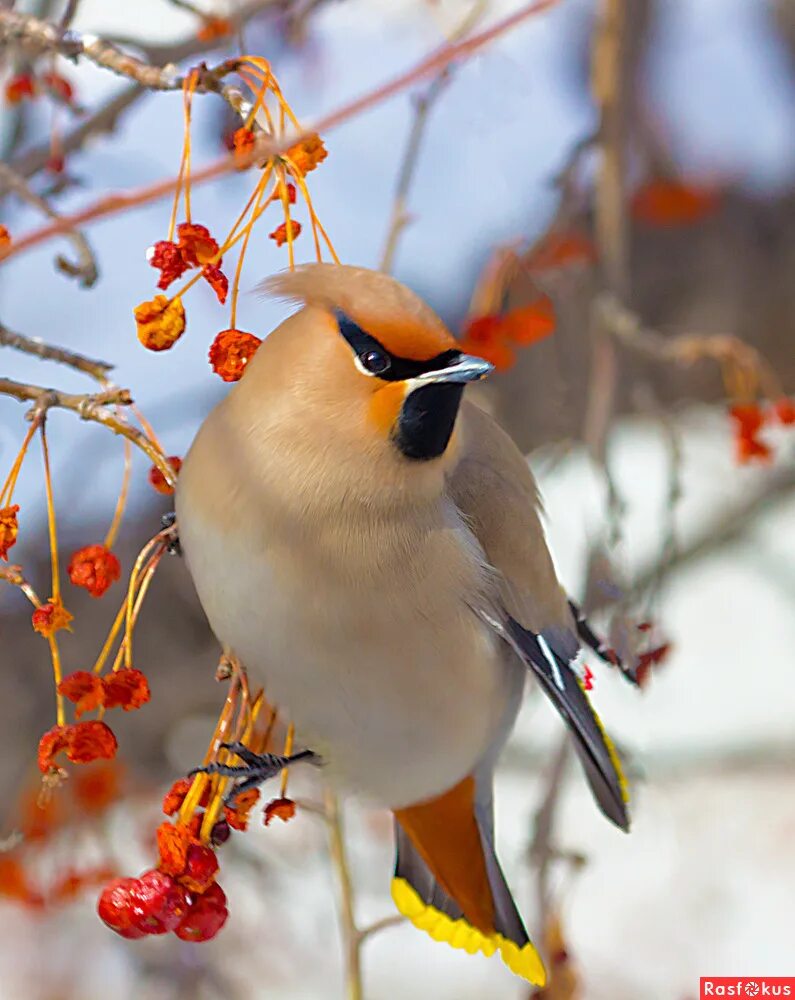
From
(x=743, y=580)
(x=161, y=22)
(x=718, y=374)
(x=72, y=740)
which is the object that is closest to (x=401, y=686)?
(x=72, y=740)

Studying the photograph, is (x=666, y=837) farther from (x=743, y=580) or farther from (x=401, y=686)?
(x=401, y=686)

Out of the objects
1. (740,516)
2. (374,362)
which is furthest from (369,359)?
(740,516)

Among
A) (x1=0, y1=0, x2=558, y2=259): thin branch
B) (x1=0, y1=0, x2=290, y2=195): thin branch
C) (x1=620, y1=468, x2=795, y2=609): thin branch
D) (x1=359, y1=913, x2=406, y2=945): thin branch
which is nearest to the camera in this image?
(x1=0, y1=0, x2=558, y2=259): thin branch

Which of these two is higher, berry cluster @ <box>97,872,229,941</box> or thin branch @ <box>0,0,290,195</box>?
thin branch @ <box>0,0,290,195</box>

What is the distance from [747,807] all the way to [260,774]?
3221mm

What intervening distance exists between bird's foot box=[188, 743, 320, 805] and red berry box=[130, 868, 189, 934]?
9 centimetres

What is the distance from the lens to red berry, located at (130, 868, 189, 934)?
4.00 feet

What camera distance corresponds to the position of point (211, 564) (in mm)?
1363

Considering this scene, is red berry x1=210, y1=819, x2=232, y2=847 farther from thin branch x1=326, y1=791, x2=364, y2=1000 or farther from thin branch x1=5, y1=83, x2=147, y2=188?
thin branch x1=5, y1=83, x2=147, y2=188

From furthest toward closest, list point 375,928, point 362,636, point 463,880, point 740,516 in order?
1. point 740,516
2. point 463,880
3. point 375,928
4. point 362,636

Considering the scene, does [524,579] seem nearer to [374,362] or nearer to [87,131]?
[374,362]

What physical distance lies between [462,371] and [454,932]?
989mm

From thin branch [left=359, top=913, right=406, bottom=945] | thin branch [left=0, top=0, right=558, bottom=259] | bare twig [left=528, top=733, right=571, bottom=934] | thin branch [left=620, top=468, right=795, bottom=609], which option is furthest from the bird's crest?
thin branch [left=620, top=468, right=795, bottom=609]

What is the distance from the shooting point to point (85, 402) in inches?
43.5
